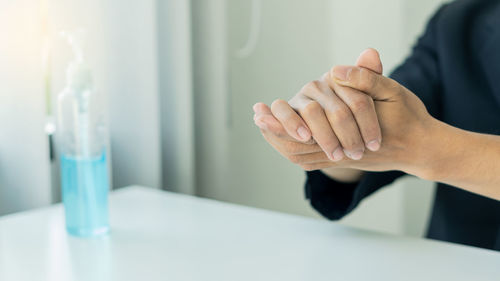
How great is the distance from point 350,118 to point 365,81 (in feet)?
0.13

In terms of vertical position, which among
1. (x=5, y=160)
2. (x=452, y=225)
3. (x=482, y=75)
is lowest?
(x=452, y=225)

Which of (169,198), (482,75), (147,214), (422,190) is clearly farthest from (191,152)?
(422,190)

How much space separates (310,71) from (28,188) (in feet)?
2.76

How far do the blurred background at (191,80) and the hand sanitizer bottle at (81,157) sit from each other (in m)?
0.16

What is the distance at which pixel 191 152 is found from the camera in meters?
1.19

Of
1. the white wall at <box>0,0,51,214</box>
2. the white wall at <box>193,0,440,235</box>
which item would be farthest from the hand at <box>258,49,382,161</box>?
the white wall at <box>193,0,440,235</box>

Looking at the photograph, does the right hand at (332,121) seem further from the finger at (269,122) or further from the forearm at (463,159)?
the forearm at (463,159)

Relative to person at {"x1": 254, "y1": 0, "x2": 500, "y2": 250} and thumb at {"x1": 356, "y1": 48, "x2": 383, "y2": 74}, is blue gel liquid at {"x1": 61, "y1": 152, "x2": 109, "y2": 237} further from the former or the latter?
thumb at {"x1": 356, "y1": 48, "x2": 383, "y2": 74}

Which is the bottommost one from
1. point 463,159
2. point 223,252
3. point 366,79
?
point 223,252

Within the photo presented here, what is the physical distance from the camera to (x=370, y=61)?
1.81 feet

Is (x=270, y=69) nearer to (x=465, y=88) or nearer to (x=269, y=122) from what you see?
(x=465, y=88)

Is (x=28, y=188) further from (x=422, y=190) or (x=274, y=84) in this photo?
(x=422, y=190)

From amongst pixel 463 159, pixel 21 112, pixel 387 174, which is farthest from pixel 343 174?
pixel 21 112

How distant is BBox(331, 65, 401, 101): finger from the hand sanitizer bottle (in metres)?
0.36
